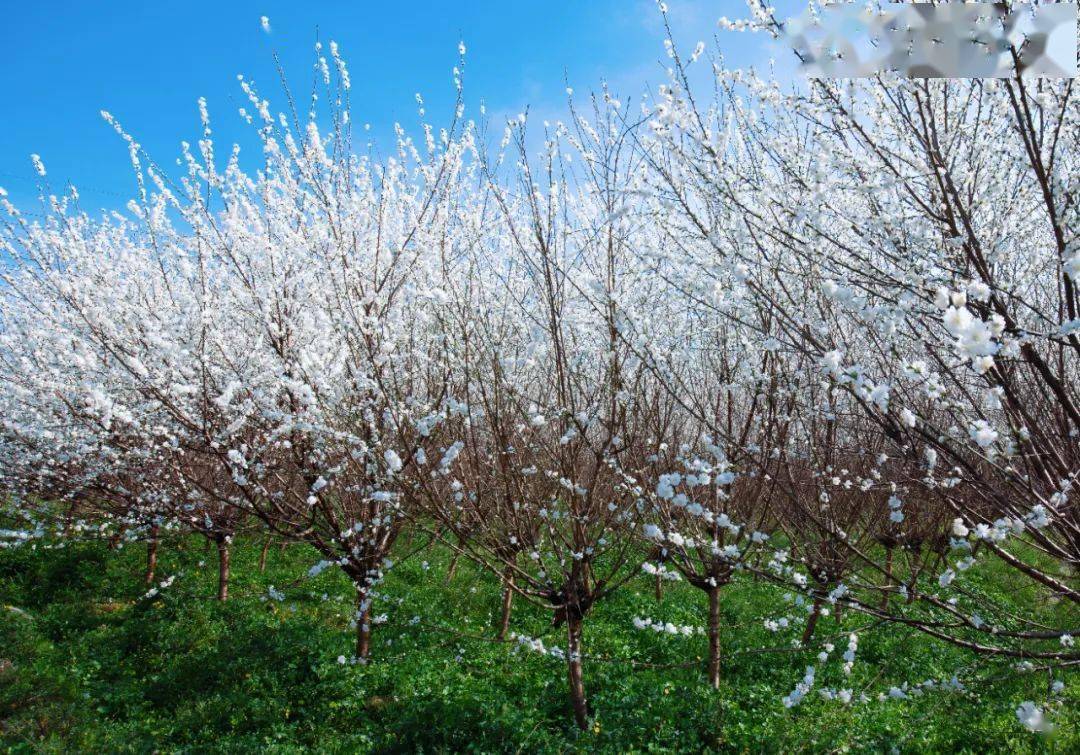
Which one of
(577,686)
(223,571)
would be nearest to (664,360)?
(577,686)

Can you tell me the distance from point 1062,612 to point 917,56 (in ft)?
28.4

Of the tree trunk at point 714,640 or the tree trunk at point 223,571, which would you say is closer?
the tree trunk at point 714,640

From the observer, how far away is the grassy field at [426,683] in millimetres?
5285

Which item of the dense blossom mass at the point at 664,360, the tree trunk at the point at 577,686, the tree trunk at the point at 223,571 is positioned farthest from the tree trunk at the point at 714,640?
the tree trunk at the point at 223,571

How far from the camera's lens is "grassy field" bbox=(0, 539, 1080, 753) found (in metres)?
5.29

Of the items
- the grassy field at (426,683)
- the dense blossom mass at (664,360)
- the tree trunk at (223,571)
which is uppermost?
the dense blossom mass at (664,360)

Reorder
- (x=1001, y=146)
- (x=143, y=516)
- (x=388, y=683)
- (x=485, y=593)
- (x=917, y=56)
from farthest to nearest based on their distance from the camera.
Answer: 1. (x=485, y=593)
2. (x=143, y=516)
3. (x=388, y=683)
4. (x=1001, y=146)
5. (x=917, y=56)

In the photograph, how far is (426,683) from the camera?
20.4 feet

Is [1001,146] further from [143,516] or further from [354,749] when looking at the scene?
[143,516]

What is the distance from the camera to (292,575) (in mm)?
9898

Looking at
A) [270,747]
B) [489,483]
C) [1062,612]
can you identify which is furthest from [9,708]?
[1062,612]

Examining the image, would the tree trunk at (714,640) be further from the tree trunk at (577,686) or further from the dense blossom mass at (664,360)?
the tree trunk at (577,686)

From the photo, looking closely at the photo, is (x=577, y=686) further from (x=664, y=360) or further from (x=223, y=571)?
(x=223, y=571)

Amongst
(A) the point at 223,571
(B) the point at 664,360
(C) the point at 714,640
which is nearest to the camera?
(B) the point at 664,360
